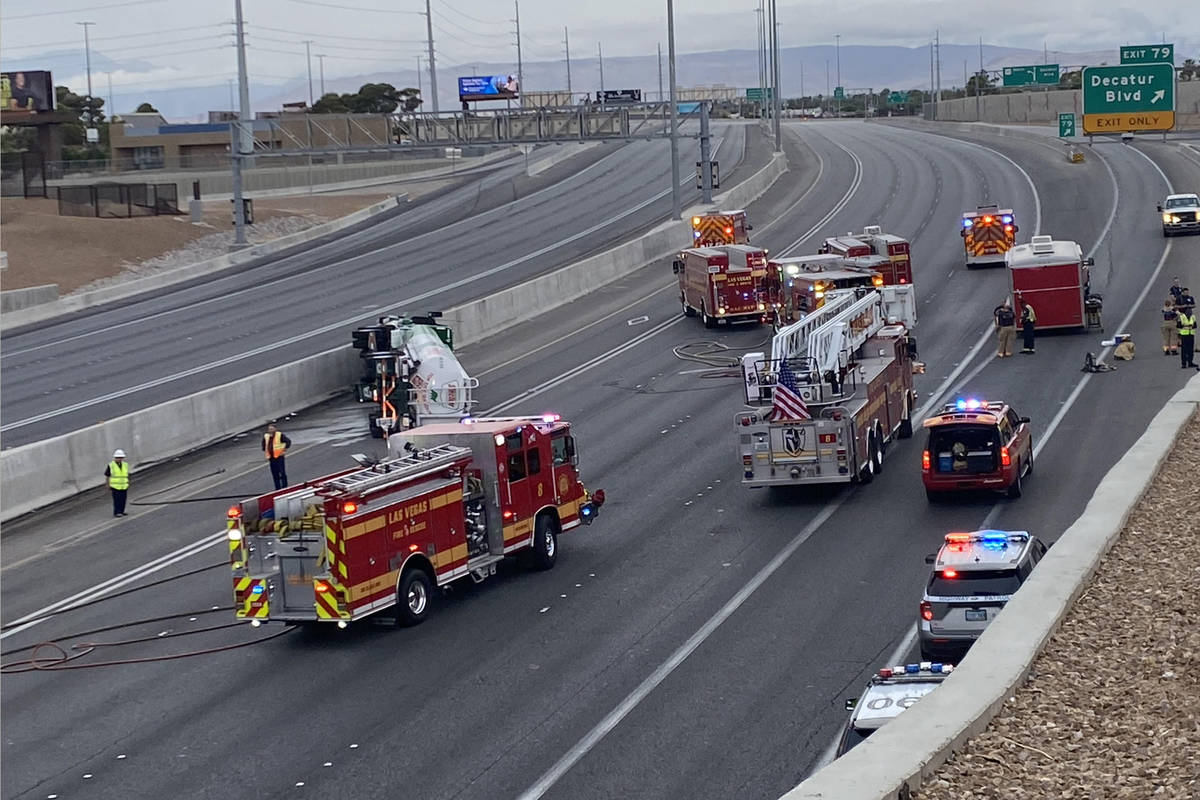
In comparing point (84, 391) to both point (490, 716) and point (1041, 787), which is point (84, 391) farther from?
point (1041, 787)

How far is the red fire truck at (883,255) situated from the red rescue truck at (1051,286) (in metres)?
5.40

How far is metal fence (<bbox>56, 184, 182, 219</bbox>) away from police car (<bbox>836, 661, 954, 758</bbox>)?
239ft

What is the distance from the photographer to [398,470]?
23.6 meters

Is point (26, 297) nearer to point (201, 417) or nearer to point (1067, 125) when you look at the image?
point (201, 417)

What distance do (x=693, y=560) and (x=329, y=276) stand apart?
45.6 metres

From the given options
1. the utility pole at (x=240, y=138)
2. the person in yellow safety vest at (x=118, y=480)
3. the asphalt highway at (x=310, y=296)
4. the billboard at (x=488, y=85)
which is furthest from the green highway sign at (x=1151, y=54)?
the billboard at (x=488, y=85)

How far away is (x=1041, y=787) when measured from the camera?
34.5 ft

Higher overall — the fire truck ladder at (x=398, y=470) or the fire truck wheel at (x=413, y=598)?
the fire truck ladder at (x=398, y=470)

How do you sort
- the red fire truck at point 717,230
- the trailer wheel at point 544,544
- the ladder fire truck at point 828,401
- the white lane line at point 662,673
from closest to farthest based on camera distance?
1. the white lane line at point 662,673
2. the trailer wheel at point 544,544
3. the ladder fire truck at point 828,401
4. the red fire truck at point 717,230

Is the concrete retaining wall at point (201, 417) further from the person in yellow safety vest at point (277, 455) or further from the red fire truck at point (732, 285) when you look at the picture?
the red fire truck at point (732, 285)

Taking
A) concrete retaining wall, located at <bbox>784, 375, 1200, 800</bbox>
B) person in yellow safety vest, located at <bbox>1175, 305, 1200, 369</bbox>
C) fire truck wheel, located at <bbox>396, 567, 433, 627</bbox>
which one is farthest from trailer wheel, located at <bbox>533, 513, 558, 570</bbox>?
person in yellow safety vest, located at <bbox>1175, 305, 1200, 369</bbox>

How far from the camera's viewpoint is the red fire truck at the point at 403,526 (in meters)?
22.1

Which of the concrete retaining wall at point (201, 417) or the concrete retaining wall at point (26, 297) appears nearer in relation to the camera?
the concrete retaining wall at point (201, 417)

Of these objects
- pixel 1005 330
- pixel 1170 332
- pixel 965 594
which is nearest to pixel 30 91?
pixel 1005 330
